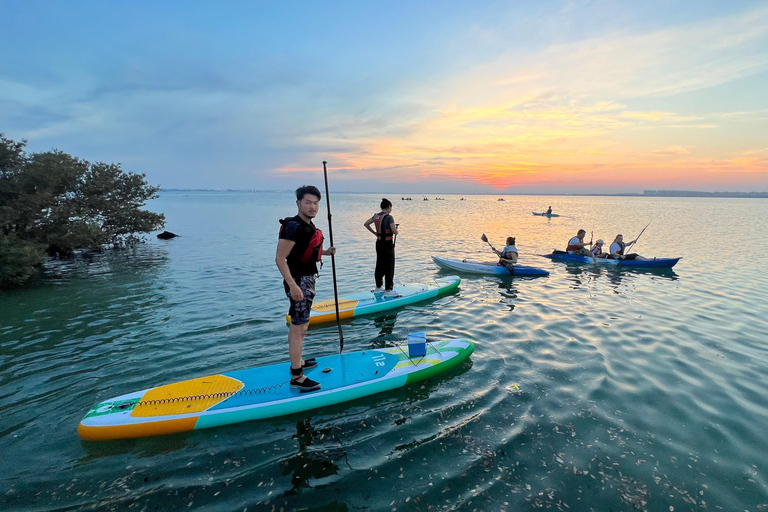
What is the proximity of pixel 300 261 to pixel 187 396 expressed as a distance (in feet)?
8.90

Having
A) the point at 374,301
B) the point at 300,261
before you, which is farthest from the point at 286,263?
the point at 374,301

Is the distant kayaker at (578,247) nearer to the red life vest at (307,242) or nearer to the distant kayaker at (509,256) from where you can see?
the distant kayaker at (509,256)

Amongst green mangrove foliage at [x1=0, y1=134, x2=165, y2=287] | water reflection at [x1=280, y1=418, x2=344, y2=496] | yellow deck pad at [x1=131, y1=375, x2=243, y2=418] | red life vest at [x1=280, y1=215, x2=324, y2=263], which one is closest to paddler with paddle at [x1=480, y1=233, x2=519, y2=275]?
red life vest at [x1=280, y1=215, x2=324, y2=263]

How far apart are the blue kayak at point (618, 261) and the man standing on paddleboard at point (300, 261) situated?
16.8 meters

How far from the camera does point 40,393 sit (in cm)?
600

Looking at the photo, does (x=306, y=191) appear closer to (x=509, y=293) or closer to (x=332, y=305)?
(x=332, y=305)

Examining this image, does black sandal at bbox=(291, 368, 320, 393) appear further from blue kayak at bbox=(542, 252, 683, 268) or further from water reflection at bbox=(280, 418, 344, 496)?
blue kayak at bbox=(542, 252, 683, 268)

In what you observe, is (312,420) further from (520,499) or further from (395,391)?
(520,499)

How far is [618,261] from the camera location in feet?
56.0

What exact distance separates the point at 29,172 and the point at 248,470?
16.9 metres

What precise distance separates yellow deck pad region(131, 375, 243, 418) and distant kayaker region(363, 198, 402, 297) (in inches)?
223

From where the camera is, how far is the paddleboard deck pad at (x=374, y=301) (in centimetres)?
962

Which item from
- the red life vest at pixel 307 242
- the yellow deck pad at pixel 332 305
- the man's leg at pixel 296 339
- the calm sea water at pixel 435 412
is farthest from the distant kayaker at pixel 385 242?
the man's leg at pixel 296 339

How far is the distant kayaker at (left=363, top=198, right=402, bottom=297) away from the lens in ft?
34.2
